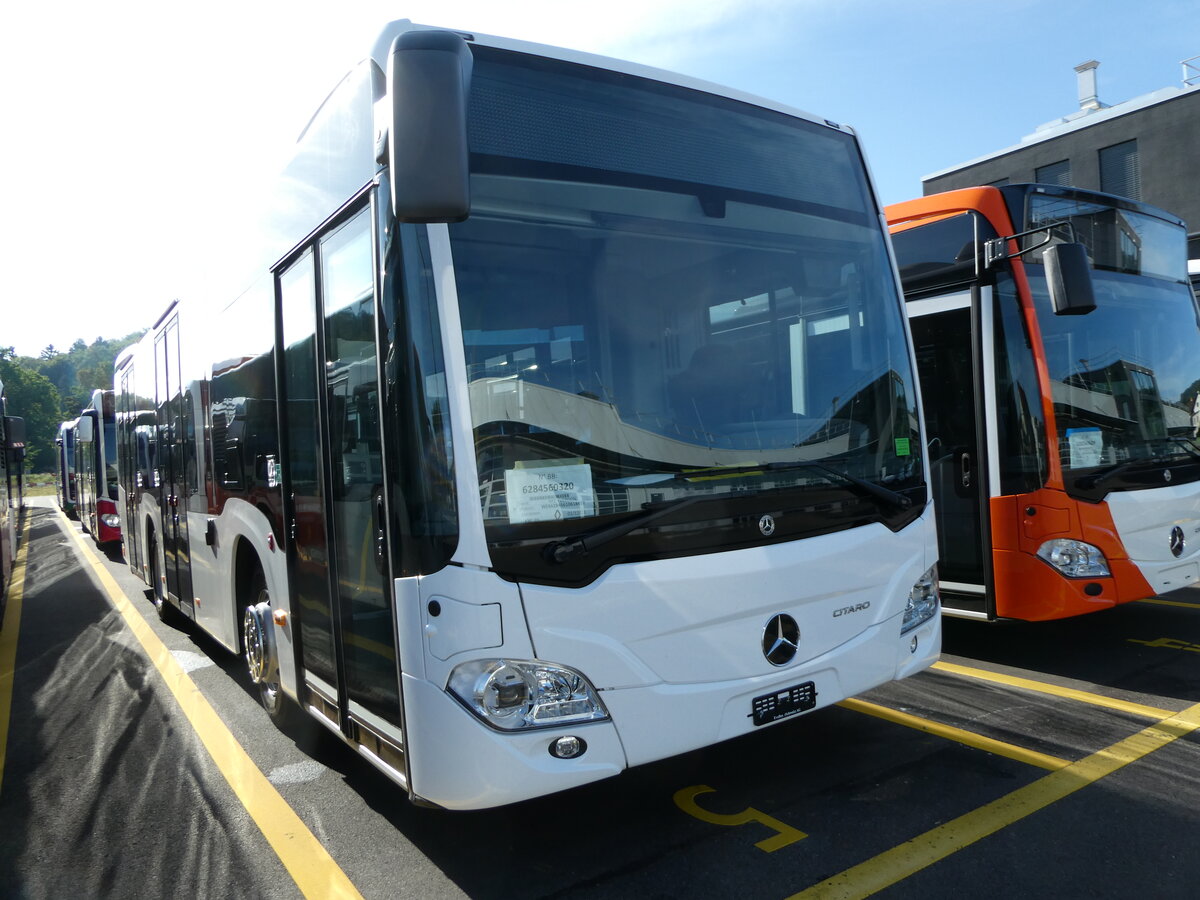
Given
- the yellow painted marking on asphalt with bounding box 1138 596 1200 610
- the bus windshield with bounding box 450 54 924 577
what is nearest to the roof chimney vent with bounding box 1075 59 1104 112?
the yellow painted marking on asphalt with bounding box 1138 596 1200 610

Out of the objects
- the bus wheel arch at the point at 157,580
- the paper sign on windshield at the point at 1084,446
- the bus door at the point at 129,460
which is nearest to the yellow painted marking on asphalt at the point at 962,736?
the paper sign on windshield at the point at 1084,446

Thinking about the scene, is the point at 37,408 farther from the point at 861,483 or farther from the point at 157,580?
the point at 861,483

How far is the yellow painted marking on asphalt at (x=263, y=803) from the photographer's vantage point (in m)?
3.41

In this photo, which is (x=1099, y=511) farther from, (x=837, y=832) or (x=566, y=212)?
(x=566, y=212)

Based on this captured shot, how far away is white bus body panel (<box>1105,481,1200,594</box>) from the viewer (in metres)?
5.57

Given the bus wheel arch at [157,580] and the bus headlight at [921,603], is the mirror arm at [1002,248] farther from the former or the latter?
the bus wheel arch at [157,580]

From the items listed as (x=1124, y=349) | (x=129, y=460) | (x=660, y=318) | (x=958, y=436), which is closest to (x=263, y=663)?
(x=660, y=318)

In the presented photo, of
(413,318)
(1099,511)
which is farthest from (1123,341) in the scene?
(413,318)

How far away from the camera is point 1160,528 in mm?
5734

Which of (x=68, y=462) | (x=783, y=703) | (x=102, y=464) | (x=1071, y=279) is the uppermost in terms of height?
(x=1071, y=279)

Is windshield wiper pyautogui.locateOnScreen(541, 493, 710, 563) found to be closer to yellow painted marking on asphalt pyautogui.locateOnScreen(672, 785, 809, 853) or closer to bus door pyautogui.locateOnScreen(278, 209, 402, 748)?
bus door pyautogui.locateOnScreen(278, 209, 402, 748)

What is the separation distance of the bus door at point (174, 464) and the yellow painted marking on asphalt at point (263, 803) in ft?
2.37

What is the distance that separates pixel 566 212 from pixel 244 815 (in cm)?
301

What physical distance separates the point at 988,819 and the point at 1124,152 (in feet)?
91.0
